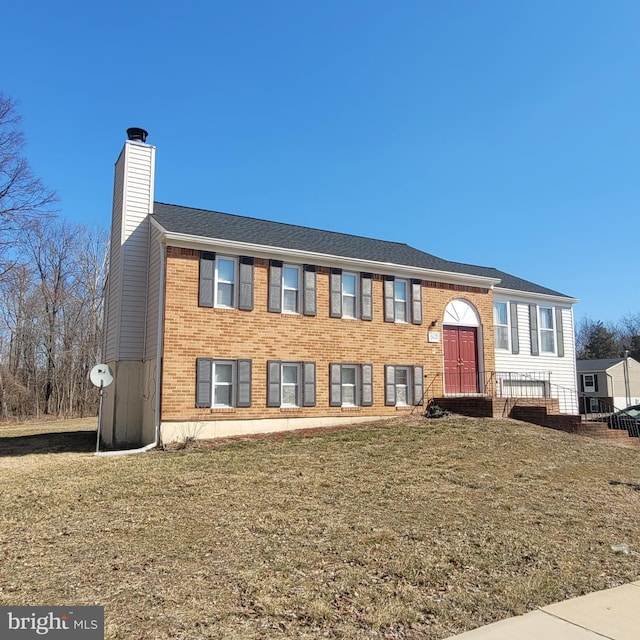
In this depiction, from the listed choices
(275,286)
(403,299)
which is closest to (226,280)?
(275,286)

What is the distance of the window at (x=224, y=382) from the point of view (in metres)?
14.1

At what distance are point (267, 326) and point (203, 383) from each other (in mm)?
2407

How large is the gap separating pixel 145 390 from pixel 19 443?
16.8ft

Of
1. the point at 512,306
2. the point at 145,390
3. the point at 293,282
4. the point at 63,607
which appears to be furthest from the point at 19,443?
the point at 512,306

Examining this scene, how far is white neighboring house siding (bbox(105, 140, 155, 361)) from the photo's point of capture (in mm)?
15781

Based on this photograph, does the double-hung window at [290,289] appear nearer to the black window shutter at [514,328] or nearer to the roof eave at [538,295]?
the roof eave at [538,295]

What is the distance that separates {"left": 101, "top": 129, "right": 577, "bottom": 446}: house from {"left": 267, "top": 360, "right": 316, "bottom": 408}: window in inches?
1.3

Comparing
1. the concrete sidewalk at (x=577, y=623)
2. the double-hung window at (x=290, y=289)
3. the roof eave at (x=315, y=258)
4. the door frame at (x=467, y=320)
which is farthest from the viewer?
the door frame at (x=467, y=320)

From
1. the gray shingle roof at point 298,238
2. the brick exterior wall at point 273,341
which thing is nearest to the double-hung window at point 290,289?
the brick exterior wall at point 273,341

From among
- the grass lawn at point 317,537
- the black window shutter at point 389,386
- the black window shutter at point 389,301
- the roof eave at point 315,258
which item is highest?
the roof eave at point 315,258

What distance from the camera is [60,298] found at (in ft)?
119

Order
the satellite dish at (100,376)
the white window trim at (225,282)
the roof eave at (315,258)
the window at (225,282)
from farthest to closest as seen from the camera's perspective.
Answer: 1. the window at (225,282)
2. the white window trim at (225,282)
3. the roof eave at (315,258)
4. the satellite dish at (100,376)

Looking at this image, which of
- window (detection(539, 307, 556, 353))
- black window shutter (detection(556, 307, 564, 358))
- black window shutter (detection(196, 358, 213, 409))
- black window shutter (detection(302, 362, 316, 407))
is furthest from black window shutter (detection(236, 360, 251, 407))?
black window shutter (detection(556, 307, 564, 358))

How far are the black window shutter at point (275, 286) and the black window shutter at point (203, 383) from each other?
8.10 ft
